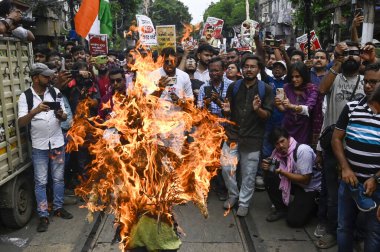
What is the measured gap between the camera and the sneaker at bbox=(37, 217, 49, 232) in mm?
5465

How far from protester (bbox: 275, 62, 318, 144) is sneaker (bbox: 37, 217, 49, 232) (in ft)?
12.2

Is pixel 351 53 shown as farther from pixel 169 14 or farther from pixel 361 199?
pixel 169 14

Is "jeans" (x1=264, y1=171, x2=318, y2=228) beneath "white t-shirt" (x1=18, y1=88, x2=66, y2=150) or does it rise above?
beneath

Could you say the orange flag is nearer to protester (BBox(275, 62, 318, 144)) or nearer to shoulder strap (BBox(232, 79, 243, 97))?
shoulder strap (BBox(232, 79, 243, 97))

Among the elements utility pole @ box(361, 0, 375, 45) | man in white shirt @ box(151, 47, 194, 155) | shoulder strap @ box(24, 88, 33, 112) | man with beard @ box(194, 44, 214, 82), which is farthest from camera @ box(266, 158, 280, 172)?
utility pole @ box(361, 0, 375, 45)

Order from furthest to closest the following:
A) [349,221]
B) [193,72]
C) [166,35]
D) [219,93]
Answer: [166,35] → [193,72] → [219,93] → [349,221]

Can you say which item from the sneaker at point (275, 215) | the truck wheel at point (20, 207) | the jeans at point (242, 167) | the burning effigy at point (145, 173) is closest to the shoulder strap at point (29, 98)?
the truck wheel at point (20, 207)

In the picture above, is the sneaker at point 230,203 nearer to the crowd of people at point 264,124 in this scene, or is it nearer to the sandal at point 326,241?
the crowd of people at point 264,124

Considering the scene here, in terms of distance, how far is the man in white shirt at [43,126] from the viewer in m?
5.40

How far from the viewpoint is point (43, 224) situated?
5.54m

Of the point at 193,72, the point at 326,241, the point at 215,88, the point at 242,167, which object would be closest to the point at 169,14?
the point at 193,72

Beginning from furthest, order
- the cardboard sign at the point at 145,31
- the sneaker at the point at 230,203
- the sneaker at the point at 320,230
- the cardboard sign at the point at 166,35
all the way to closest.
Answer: the cardboard sign at the point at 145,31
the cardboard sign at the point at 166,35
the sneaker at the point at 230,203
the sneaker at the point at 320,230

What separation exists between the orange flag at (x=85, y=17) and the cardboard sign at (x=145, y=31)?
1850 millimetres

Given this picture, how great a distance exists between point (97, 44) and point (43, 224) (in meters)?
5.21
